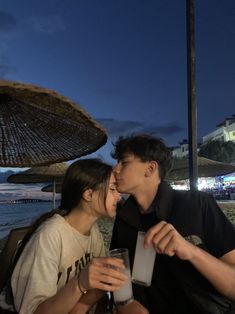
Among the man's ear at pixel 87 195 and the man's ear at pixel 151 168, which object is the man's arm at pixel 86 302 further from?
the man's ear at pixel 151 168

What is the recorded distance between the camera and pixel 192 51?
383 cm

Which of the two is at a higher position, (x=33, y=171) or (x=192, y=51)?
(x=192, y=51)

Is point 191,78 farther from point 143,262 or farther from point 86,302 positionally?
point 86,302

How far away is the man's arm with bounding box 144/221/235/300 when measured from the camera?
1.43 m

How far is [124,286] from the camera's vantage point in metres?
1.47

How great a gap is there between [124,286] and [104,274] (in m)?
0.15

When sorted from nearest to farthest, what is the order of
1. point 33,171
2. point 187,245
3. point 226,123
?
point 187,245
point 33,171
point 226,123

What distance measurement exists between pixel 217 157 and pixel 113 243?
50.5 meters

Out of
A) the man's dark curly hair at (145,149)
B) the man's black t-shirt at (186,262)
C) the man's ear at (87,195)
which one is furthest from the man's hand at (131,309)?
the man's dark curly hair at (145,149)

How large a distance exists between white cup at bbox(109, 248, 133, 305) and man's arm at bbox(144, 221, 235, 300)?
0.10 m

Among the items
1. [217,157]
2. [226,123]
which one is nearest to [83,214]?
[217,157]

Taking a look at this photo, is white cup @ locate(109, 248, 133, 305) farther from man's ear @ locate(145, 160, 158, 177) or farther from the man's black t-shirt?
man's ear @ locate(145, 160, 158, 177)

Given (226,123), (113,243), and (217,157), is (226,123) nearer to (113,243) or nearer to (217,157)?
(217,157)

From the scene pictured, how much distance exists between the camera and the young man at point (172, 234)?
156 cm
